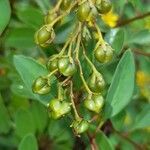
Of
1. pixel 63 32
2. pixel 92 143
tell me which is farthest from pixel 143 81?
pixel 92 143

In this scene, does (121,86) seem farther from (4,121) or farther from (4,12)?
(4,121)

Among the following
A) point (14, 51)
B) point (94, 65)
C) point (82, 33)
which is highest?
point (82, 33)

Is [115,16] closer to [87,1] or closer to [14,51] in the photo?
[14,51]

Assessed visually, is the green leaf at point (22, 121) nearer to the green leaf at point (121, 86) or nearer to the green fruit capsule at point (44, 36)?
the green leaf at point (121, 86)

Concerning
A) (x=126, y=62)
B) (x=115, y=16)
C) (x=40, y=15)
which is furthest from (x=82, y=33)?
(x=115, y=16)

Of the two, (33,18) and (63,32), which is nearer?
(63,32)

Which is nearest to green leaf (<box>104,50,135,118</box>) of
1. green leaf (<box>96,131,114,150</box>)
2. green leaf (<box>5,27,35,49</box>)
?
green leaf (<box>96,131,114,150</box>)

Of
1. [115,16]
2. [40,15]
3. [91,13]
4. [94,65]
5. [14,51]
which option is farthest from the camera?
[115,16]
